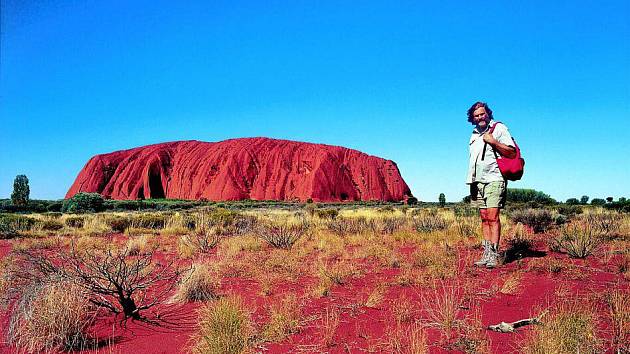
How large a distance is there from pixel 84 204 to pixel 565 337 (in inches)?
1241

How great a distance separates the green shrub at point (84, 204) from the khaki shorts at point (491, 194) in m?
27.9

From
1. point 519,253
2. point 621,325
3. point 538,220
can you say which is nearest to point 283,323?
point 621,325

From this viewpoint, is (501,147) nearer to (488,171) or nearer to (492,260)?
(488,171)

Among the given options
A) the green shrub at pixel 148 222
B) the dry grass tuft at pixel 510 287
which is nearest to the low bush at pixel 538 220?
the dry grass tuft at pixel 510 287

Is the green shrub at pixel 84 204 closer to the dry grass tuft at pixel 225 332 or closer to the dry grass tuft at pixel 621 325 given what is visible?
the dry grass tuft at pixel 225 332

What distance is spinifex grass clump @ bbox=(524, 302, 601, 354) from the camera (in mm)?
2486

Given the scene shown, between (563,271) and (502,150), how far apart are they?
5.67 ft

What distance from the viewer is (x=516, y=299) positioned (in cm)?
402

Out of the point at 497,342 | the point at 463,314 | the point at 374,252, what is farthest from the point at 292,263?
the point at 497,342

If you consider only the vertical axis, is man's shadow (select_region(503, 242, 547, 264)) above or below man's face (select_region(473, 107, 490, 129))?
below

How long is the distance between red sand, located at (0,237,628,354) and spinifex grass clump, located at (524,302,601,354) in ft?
0.42

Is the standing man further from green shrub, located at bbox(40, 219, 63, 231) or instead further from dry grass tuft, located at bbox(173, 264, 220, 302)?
green shrub, located at bbox(40, 219, 63, 231)

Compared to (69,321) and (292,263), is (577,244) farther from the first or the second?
(69,321)

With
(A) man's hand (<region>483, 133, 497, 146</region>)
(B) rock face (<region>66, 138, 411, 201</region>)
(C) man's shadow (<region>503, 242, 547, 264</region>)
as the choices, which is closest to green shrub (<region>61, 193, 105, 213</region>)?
(C) man's shadow (<region>503, 242, 547, 264</region>)
